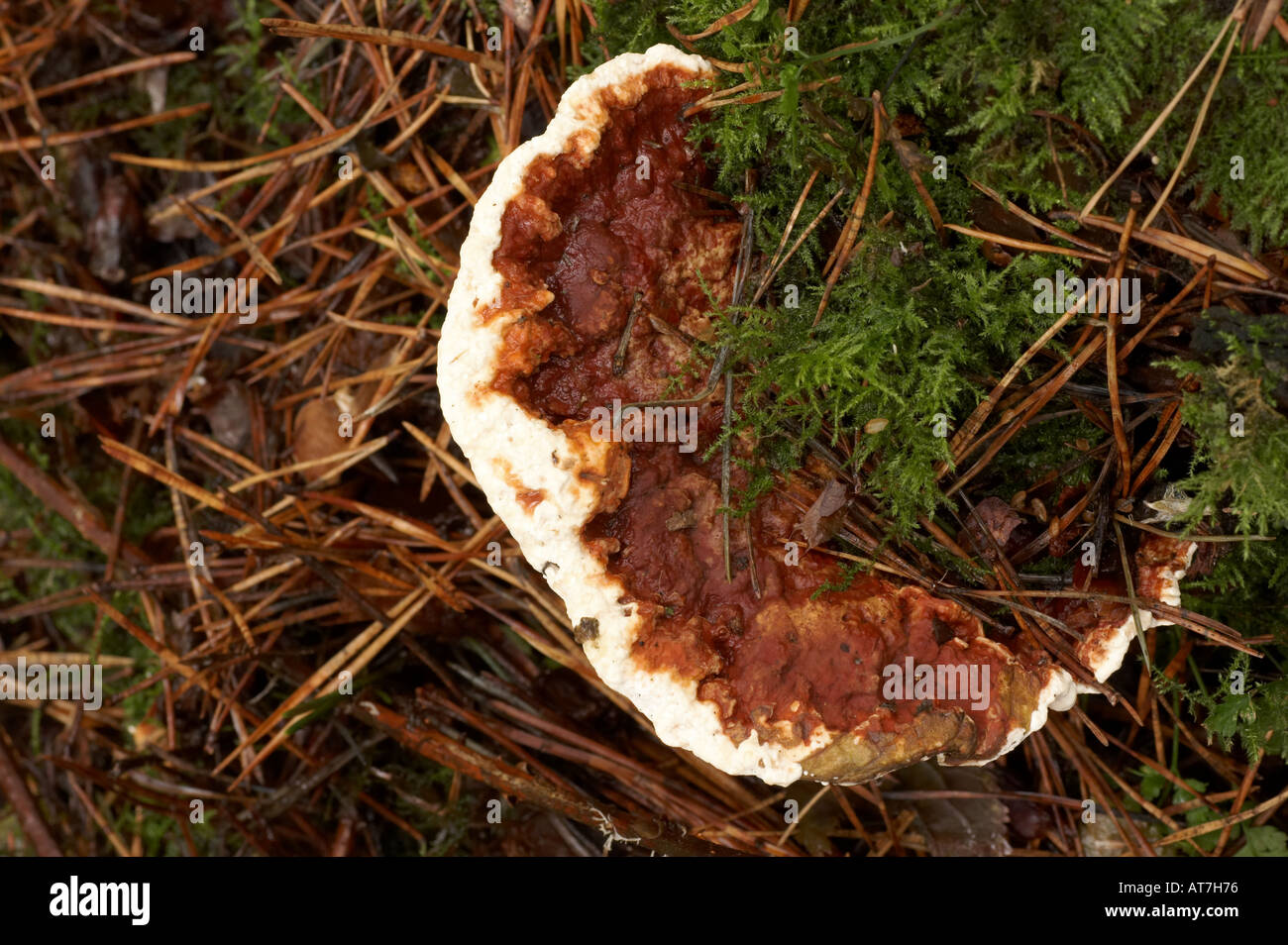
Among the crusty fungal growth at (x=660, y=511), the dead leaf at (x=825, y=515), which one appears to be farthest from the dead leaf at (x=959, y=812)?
the dead leaf at (x=825, y=515)

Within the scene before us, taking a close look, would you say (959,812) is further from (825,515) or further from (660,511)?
(660,511)

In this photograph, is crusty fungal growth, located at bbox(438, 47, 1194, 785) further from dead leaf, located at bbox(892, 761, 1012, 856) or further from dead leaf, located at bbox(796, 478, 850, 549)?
dead leaf, located at bbox(892, 761, 1012, 856)

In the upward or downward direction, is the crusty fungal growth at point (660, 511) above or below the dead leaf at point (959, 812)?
above

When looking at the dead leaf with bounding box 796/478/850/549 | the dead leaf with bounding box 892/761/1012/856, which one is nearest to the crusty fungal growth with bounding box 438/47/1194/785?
the dead leaf with bounding box 796/478/850/549

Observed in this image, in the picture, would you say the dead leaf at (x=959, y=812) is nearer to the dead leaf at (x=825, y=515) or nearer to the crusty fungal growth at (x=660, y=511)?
the crusty fungal growth at (x=660, y=511)

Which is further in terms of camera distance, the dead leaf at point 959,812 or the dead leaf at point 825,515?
the dead leaf at point 959,812

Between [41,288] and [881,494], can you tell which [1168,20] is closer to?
[881,494]

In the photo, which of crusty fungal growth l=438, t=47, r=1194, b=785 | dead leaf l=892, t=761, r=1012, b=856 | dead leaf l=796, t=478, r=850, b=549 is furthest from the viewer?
dead leaf l=892, t=761, r=1012, b=856

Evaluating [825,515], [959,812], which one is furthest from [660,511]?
[959,812]

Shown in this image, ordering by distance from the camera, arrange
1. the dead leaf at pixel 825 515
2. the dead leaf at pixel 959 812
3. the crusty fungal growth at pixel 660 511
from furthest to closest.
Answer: the dead leaf at pixel 959 812, the dead leaf at pixel 825 515, the crusty fungal growth at pixel 660 511
